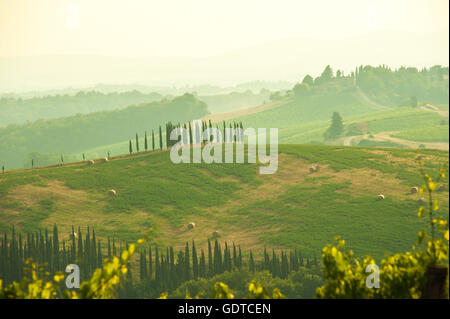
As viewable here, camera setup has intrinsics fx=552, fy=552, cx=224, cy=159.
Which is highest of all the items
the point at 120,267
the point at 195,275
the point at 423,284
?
the point at 120,267

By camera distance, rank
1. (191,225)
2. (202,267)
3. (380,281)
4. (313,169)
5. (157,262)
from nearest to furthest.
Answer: (380,281) → (202,267) → (157,262) → (191,225) → (313,169)

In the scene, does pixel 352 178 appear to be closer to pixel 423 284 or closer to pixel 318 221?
pixel 318 221

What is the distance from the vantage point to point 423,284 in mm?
26625

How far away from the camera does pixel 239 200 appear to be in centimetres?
10706

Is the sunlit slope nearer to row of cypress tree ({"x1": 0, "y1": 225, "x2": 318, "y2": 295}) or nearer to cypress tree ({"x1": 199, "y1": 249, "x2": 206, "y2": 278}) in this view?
row of cypress tree ({"x1": 0, "y1": 225, "x2": 318, "y2": 295})

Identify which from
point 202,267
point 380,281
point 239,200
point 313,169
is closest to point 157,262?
point 202,267

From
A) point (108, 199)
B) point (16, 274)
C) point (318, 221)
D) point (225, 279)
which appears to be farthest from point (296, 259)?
point (108, 199)

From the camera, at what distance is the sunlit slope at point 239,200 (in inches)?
3526

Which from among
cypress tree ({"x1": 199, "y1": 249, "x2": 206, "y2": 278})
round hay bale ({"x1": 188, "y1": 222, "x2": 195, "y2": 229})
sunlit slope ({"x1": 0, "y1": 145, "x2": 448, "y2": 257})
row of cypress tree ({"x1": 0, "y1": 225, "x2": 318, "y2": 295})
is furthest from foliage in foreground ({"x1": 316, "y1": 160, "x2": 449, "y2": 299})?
round hay bale ({"x1": 188, "y1": 222, "x2": 195, "y2": 229})

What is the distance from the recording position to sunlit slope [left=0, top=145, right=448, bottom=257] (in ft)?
294

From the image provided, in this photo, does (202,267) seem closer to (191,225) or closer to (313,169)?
(191,225)

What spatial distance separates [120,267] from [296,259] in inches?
2179

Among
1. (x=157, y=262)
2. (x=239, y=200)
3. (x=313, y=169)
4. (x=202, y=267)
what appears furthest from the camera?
(x=313, y=169)
